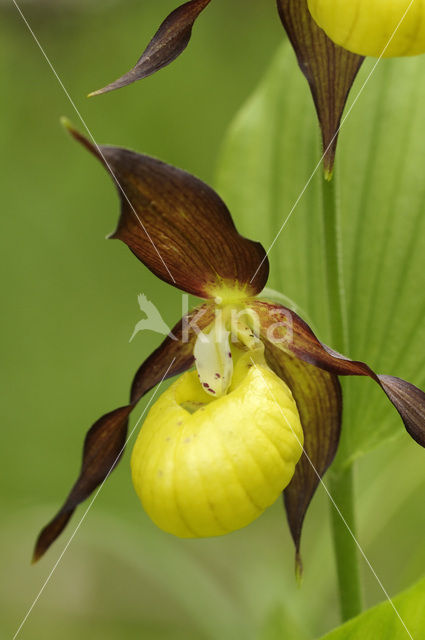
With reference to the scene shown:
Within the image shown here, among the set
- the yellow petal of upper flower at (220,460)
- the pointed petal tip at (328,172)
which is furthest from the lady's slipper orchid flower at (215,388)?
the pointed petal tip at (328,172)

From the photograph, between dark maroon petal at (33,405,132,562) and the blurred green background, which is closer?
dark maroon petal at (33,405,132,562)

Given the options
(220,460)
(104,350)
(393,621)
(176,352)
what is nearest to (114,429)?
(176,352)

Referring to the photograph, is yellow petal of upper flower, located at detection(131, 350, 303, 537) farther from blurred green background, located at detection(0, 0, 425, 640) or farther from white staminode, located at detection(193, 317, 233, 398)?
blurred green background, located at detection(0, 0, 425, 640)

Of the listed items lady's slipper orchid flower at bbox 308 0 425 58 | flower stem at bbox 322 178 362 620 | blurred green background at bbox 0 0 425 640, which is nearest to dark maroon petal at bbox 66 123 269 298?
flower stem at bbox 322 178 362 620

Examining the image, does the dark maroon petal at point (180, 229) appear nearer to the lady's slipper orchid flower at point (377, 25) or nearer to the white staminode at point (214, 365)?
the white staminode at point (214, 365)

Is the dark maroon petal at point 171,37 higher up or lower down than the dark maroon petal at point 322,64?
lower down

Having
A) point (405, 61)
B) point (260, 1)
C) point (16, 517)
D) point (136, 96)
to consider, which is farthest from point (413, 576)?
point (260, 1)

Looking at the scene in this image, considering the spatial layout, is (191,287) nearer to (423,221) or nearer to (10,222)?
(423,221)
